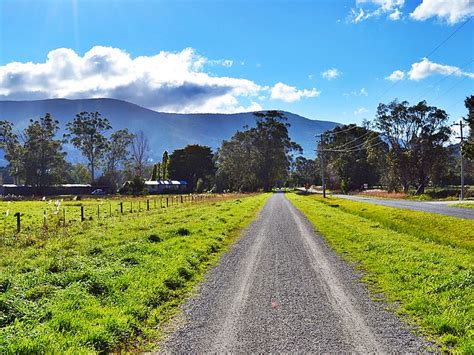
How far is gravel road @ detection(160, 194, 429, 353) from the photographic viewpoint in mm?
6121

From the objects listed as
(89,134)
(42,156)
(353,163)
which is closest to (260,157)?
(353,163)

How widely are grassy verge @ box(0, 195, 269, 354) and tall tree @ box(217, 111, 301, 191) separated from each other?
309 feet

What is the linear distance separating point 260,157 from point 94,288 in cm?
10334

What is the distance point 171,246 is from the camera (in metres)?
14.8

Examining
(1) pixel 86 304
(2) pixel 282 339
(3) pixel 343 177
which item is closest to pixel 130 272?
(1) pixel 86 304

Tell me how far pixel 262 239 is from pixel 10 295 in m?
11.7

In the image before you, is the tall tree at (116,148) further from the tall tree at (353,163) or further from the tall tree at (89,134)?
the tall tree at (353,163)

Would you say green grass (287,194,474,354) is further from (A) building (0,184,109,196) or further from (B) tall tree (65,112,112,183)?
(B) tall tree (65,112,112,183)

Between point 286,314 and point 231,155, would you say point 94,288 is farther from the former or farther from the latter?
point 231,155

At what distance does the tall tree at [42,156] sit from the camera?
97188 millimetres

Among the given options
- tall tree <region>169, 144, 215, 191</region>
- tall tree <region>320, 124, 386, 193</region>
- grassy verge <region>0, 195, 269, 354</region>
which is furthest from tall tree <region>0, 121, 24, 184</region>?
grassy verge <region>0, 195, 269, 354</region>

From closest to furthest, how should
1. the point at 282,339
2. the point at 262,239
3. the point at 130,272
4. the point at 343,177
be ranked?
1. the point at 282,339
2. the point at 130,272
3. the point at 262,239
4. the point at 343,177

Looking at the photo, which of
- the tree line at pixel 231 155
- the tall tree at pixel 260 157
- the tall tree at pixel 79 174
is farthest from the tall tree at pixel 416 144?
the tall tree at pixel 79 174

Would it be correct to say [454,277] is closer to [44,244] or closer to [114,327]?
[114,327]
